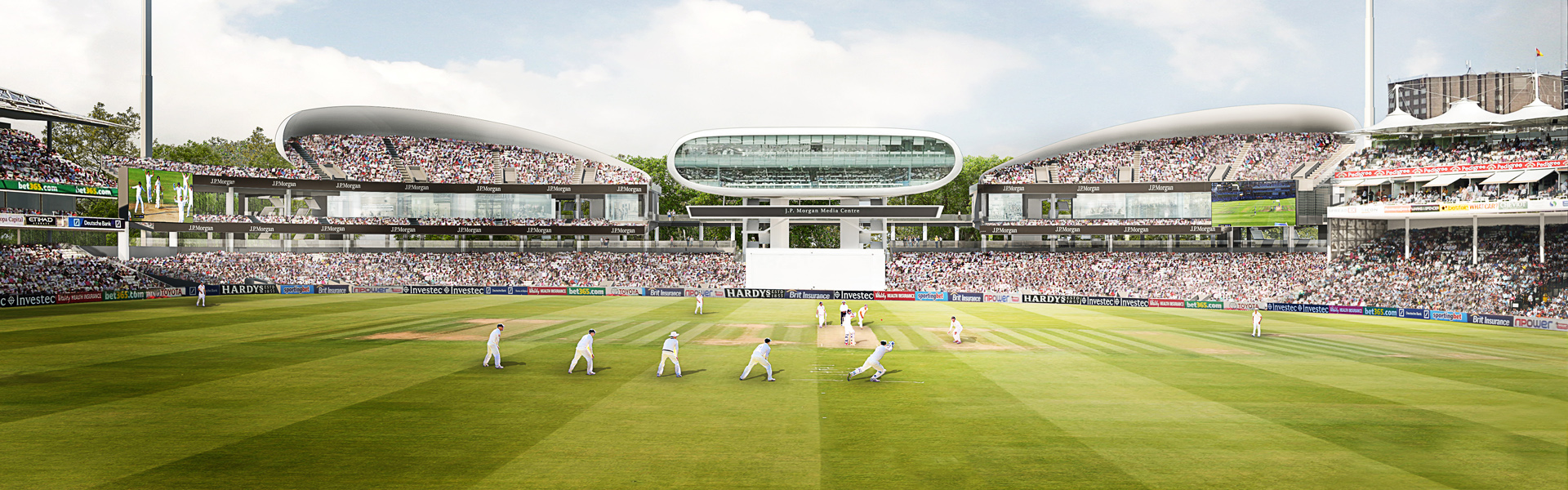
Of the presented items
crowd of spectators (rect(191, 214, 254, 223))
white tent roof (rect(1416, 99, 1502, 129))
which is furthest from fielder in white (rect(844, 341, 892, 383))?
crowd of spectators (rect(191, 214, 254, 223))

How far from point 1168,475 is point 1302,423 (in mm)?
4799

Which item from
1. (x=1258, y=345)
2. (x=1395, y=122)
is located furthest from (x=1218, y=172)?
(x=1258, y=345)

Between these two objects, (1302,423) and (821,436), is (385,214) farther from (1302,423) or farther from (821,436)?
(1302,423)

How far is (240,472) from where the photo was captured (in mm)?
9617

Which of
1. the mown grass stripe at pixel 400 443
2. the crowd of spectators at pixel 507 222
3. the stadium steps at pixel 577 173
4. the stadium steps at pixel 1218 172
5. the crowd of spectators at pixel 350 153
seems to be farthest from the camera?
the stadium steps at pixel 577 173

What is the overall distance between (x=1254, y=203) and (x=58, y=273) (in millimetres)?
66182

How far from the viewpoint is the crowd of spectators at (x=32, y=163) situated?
41000 mm

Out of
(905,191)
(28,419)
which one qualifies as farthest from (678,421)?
(905,191)

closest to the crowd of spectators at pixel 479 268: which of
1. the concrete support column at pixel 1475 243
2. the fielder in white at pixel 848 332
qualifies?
the fielder in white at pixel 848 332

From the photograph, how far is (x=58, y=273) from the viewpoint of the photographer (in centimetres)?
4000

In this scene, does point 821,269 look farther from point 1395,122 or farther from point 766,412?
point 766,412

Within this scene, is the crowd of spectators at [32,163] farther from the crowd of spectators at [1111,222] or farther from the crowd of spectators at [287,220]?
the crowd of spectators at [1111,222]

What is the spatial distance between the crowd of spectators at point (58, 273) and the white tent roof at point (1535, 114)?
7041 centimetres

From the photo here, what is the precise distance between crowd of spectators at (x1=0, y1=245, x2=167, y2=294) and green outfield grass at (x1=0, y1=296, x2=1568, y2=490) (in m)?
16.4
